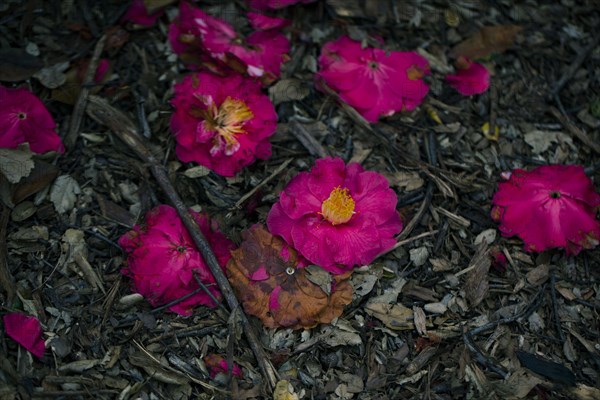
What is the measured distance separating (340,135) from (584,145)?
827 mm

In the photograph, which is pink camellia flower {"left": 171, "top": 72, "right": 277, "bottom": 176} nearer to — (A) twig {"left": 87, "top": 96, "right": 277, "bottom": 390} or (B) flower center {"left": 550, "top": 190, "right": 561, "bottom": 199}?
(A) twig {"left": 87, "top": 96, "right": 277, "bottom": 390}

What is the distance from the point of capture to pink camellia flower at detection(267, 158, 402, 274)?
5.24 ft

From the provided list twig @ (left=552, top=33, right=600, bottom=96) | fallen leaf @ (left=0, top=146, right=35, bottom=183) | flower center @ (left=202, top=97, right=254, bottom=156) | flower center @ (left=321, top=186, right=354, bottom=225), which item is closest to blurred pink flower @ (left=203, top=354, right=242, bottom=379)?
flower center @ (left=321, top=186, right=354, bottom=225)

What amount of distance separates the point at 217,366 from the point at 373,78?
40.7 inches

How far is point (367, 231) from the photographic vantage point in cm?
162

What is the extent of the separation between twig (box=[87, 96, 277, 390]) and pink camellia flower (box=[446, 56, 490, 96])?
3.39ft

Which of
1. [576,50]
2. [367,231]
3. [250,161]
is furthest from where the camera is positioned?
[576,50]

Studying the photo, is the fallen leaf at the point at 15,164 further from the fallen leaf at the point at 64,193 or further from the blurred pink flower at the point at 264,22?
the blurred pink flower at the point at 264,22

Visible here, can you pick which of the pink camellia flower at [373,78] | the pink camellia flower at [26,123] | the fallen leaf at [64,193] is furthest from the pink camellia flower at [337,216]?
the pink camellia flower at [26,123]

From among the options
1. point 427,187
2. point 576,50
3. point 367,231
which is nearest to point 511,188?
point 427,187

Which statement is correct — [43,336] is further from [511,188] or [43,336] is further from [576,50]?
[576,50]

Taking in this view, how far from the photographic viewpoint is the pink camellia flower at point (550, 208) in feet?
5.74

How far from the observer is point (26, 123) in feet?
5.73

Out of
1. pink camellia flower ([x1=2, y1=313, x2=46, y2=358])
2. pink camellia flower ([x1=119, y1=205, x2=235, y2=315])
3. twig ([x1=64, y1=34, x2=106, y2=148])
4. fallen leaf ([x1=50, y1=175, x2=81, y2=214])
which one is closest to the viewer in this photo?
pink camellia flower ([x1=2, y1=313, x2=46, y2=358])
